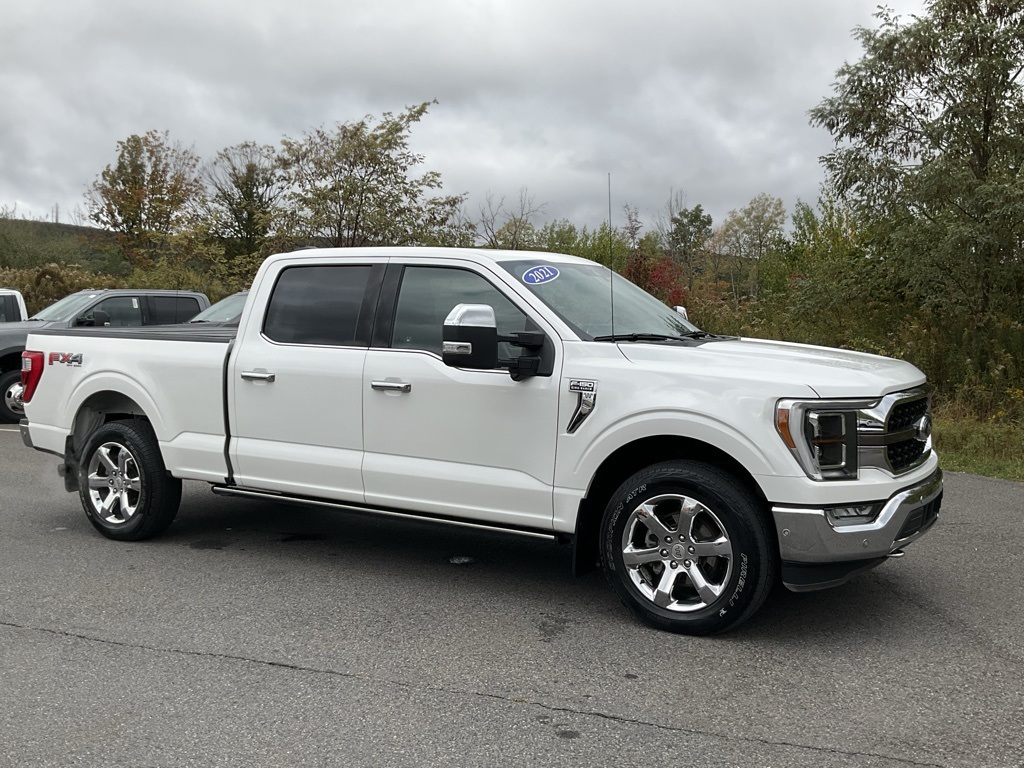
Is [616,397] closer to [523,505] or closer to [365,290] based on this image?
[523,505]

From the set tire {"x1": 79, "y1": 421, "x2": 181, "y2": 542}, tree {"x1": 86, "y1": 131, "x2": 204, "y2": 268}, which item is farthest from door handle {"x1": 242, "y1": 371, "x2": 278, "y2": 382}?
tree {"x1": 86, "y1": 131, "x2": 204, "y2": 268}

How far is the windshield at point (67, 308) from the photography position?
592 inches

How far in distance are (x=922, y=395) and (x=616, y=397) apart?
164 cm

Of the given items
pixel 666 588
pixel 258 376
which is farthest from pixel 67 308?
pixel 666 588

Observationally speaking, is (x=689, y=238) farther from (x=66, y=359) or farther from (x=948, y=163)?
(x=66, y=359)

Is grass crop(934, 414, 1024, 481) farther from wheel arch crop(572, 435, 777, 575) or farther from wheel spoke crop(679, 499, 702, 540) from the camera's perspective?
wheel spoke crop(679, 499, 702, 540)

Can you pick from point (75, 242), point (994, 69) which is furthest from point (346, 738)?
point (75, 242)

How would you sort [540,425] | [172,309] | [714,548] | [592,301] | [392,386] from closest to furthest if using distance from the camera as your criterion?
1. [714,548]
2. [540,425]
3. [392,386]
4. [592,301]
5. [172,309]

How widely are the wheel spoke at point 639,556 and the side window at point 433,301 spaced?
138cm

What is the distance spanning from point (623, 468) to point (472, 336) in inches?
42.5

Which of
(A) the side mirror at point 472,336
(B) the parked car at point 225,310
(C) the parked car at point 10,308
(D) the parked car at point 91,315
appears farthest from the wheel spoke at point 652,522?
(C) the parked car at point 10,308

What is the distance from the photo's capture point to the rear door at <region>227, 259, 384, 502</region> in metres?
5.85

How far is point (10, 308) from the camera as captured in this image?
1501 centimetres

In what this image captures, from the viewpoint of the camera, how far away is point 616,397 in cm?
Answer: 502
